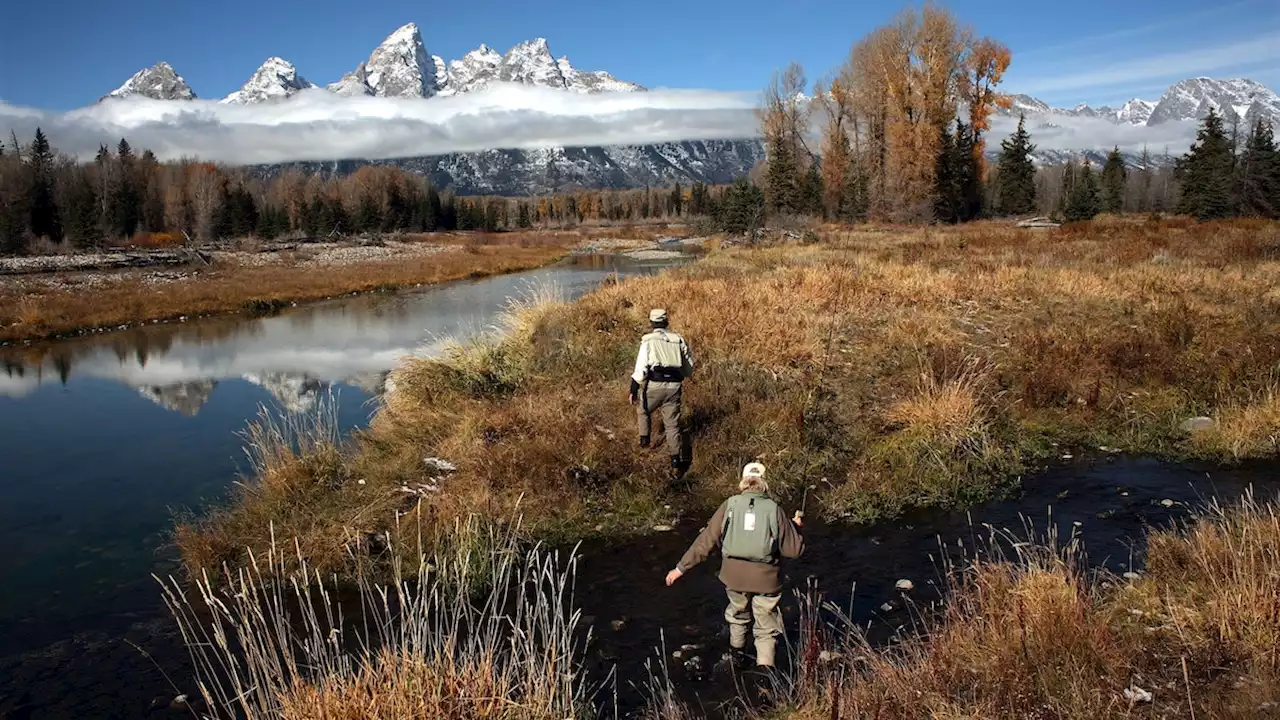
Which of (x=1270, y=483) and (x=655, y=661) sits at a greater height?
(x=1270, y=483)

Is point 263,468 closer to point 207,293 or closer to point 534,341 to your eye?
point 534,341

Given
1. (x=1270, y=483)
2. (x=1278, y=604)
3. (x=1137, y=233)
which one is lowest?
(x=1270, y=483)

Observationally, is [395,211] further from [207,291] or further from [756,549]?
[756,549]

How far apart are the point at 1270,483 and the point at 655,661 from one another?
26.4ft

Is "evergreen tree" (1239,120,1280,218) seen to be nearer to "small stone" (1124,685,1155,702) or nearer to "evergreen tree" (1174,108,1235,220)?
"evergreen tree" (1174,108,1235,220)

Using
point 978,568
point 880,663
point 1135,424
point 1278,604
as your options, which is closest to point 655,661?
point 880,663

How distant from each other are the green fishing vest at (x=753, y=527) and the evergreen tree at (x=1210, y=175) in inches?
2027

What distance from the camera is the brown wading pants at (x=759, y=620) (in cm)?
587

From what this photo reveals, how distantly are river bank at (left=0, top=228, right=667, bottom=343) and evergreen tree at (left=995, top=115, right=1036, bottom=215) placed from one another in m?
40.9

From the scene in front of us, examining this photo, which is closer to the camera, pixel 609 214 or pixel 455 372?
pixel 455 372

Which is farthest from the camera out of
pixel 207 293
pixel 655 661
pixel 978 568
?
pixel 207 293

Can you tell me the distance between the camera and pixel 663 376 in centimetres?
977

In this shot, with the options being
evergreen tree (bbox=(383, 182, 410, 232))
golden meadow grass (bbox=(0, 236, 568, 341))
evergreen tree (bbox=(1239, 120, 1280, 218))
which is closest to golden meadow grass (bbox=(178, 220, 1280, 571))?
golden meadow grass (bbox=(0, 236, 568, 341))

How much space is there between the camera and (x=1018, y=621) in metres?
4.93
